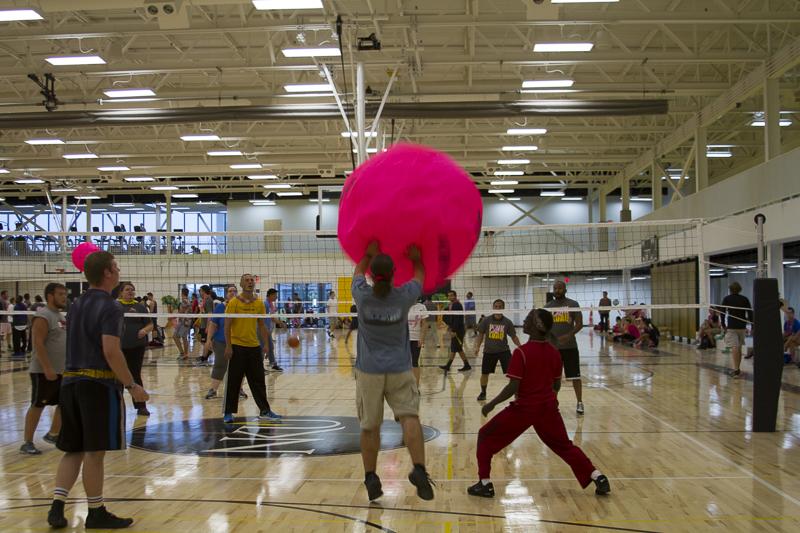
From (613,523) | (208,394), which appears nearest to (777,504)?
(613,523)

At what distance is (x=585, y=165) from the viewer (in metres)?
28.9

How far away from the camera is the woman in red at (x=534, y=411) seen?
16.6 feet

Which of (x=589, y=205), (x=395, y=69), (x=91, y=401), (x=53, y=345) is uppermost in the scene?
(x=395, y=69)

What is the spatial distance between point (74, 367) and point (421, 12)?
10.9 meters

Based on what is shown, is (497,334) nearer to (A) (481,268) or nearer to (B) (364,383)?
(B) (364,383)

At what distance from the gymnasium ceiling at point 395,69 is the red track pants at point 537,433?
7.77 m

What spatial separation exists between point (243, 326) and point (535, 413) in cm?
401

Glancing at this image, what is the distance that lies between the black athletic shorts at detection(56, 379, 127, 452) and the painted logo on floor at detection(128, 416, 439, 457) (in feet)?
7.35

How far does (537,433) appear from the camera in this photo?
5.05 meters

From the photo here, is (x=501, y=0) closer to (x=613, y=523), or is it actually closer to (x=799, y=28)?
(x=799, y=28)

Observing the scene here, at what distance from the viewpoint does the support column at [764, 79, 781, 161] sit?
49.9 feet

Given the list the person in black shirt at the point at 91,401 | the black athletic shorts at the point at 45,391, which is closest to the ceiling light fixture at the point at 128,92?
the black athletic shorts at the point at 45,391

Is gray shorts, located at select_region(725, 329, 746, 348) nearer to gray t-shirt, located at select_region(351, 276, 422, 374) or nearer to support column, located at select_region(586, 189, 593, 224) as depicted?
gray t-shirt, located at select_region(351, 276, 422, 374)

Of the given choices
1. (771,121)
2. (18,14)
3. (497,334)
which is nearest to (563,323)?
(497,334)
